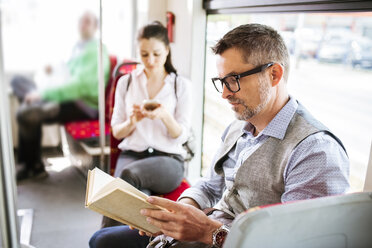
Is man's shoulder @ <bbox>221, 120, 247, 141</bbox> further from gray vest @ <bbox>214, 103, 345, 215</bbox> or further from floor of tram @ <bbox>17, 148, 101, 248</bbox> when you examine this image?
floor of tram @ <bbox>17, 148, 101, 248</bbox>

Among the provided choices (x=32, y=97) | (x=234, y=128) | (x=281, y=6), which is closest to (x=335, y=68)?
(x=281, y=6)

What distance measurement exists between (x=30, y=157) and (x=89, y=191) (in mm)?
2739

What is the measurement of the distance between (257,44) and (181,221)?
2.33 ft

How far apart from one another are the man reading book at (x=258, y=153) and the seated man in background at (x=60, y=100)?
7.40 ft

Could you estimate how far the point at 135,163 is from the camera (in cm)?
214

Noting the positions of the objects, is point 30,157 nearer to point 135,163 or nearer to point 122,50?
point 122,50

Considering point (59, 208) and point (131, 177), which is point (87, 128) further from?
point (131, 177)

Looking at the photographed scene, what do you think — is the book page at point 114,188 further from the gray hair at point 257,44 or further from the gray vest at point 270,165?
the gray hair at point 257,44

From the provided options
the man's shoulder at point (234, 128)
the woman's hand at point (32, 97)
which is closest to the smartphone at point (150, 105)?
the man's shoulder at point (234, 128)

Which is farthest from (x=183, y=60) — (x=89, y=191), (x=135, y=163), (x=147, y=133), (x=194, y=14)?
(x=89, y=191)

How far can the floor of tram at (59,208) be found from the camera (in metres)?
2.56

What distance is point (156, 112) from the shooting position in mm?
2154

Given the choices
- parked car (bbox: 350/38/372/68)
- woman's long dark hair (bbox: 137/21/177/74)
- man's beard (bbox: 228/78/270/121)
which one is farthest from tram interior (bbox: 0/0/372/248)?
man's beard (bbox: 228/78/270/121)

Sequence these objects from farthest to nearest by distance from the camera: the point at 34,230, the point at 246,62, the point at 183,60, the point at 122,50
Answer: the point at 122,50, the point at 183,60, the point at 34,230, the point at 246,62
